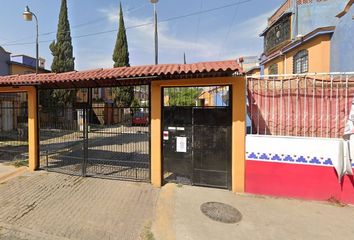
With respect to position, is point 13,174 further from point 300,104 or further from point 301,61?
point 301,61

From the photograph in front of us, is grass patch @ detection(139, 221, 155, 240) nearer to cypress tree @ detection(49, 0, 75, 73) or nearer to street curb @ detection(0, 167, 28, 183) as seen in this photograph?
street curb @ detection(0, 167, 28, 183)

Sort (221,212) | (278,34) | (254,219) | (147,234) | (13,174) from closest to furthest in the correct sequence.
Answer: (147,234) → (254,219) → (221,212) → (13,174) → (278,34)

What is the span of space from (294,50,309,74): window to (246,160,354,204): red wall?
9761 mm

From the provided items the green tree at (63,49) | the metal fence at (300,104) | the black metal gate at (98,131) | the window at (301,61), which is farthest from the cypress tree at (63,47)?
the metal fence at (300,104)

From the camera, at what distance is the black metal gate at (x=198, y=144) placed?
18.3 ft

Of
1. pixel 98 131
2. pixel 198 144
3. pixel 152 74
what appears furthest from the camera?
pixel 98 131

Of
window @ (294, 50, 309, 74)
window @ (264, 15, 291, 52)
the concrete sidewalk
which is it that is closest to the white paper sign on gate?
the concrete sidewalk

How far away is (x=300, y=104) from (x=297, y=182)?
1.81 meters

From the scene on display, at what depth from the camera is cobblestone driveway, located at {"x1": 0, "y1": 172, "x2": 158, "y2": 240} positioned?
3.97m

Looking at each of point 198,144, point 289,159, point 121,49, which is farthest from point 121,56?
point 289,159

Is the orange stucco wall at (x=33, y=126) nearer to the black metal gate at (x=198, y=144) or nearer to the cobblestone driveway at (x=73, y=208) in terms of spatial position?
the cobblestone driveway at (x=73, y=208)

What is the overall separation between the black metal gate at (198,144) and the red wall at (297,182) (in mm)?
662

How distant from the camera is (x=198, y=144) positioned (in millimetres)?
5758

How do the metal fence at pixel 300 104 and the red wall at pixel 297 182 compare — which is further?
the metal fence at pixel 300 104
